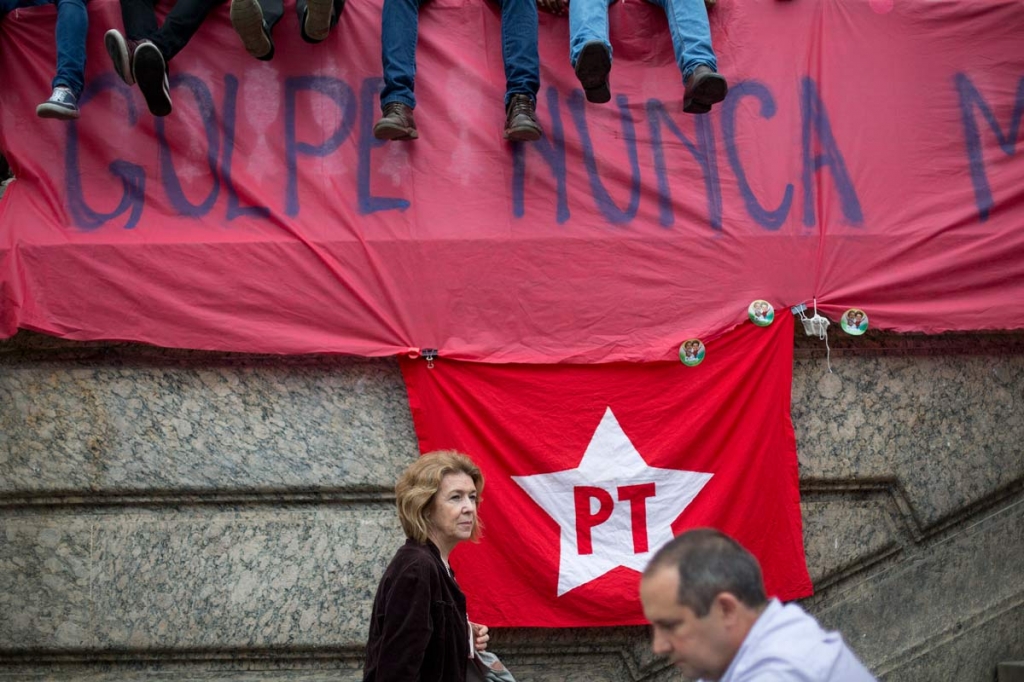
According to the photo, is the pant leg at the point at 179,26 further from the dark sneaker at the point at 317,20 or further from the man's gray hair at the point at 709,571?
the man's gray hair at the point at 709,571

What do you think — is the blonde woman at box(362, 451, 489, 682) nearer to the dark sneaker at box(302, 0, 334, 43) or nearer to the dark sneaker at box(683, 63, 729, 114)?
the dark sneaker at box(683, 63, 729, 114)

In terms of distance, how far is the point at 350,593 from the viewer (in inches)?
180

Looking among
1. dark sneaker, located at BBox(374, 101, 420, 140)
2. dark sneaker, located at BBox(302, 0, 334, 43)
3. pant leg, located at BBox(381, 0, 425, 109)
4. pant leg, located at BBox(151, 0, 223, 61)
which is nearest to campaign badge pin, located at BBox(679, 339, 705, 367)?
dark sneaker, located at BBox(374, 101, 420, 140)

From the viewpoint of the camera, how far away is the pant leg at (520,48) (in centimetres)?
463

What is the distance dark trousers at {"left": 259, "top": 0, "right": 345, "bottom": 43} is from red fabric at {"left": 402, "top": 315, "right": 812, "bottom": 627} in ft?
5.35

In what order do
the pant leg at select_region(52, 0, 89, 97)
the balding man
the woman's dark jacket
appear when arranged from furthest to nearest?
the pant leg at select_region(52, 0, 89, 97) → the woman's dark jacket → the balding man

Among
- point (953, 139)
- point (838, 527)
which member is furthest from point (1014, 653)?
point (953, 139)

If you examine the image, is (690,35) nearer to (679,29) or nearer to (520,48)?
(679,29)

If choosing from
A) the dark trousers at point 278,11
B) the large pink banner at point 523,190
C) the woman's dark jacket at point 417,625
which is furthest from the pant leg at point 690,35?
the woman's dark jacket at point 417,625

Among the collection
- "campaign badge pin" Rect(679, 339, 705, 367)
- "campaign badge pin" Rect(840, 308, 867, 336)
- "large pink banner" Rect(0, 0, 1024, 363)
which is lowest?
"campaign badge pin" Rect(679, 339, 705, 367)

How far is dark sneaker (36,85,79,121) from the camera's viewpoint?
14.5ft

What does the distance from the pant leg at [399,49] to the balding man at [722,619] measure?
3028 mm

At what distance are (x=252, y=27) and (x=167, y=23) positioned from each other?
415 mm

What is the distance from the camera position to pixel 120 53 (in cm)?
447
